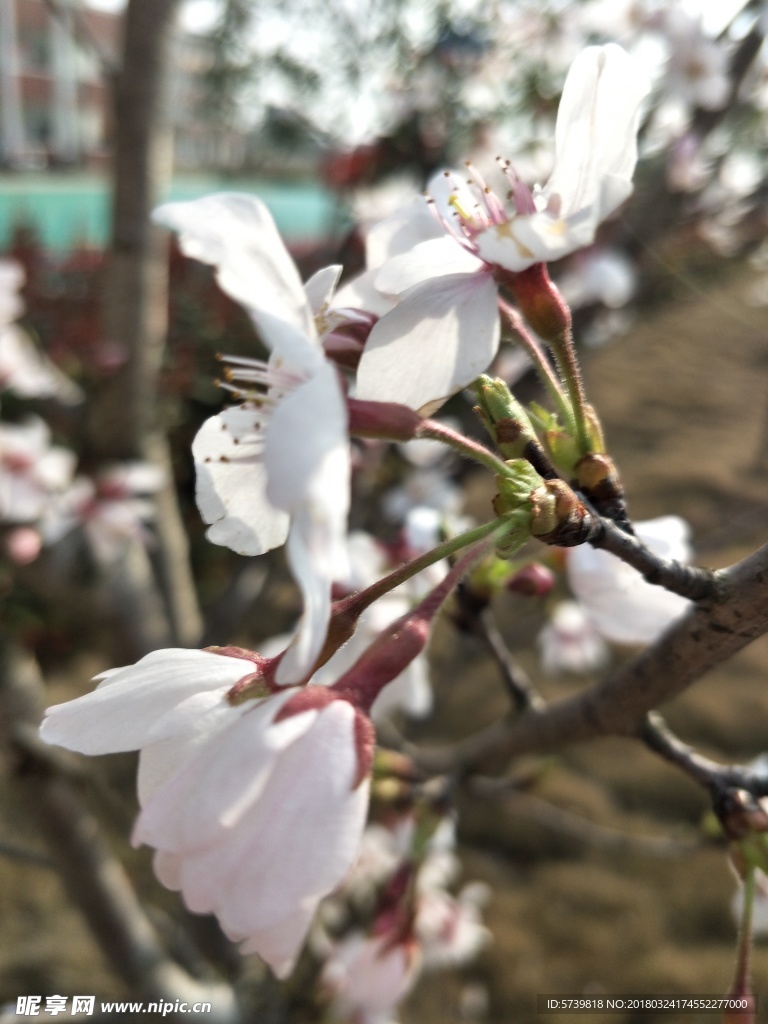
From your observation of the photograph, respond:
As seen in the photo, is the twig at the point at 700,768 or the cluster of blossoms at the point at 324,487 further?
the twig at the point at 700,768

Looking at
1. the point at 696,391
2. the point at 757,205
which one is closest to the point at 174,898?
the point at 757,205

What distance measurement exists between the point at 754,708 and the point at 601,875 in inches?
25.5

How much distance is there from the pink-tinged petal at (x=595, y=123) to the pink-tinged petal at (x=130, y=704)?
0.94 ft

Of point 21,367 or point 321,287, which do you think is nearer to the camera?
point 321,287

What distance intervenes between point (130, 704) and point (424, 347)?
0.22 m

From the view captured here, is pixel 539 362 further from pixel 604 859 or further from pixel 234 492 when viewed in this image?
pixel 604 859

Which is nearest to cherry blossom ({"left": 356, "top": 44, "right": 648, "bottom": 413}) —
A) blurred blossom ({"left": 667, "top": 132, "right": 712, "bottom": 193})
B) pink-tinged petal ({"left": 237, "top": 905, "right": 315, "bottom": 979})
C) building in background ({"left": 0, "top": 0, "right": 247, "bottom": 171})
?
pink-tinged petal ({"left": 237, "top": 905, "right": 315, "bottom": 979})

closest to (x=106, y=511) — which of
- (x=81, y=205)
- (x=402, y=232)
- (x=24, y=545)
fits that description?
(x=24, y=545)

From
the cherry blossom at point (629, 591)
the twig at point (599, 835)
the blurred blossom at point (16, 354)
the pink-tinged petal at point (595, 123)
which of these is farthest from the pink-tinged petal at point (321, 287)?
the blurred blossom at point (16, 354)

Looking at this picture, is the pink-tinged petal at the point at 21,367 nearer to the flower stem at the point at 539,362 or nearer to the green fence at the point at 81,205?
the flower stem at the point at 539,362

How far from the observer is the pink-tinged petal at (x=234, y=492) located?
0.41 m

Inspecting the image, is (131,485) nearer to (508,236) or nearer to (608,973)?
(508,236)

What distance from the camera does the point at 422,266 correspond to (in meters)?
0.39

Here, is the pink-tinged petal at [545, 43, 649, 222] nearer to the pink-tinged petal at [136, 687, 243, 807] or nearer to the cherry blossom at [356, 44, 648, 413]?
the cherry blossom at [356, 44, 648, 413]
